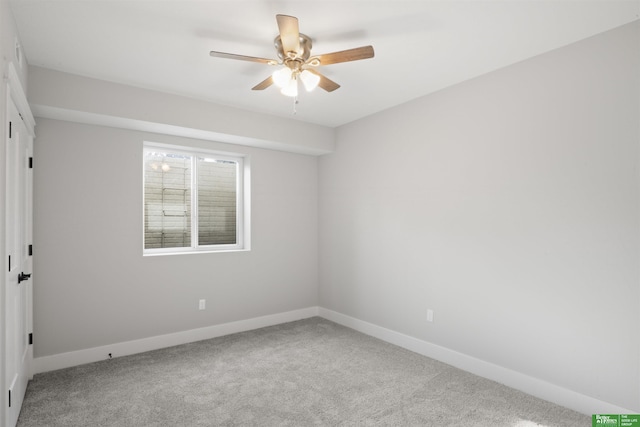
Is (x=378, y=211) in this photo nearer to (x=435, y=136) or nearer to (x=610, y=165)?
(x=435, y=136)

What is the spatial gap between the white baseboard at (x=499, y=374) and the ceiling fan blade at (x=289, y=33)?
9.61 feet

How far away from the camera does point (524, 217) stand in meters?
2.81

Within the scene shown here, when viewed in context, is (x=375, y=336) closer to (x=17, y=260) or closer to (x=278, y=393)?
(x=278, y=393)

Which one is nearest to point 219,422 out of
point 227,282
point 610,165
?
point 227,282

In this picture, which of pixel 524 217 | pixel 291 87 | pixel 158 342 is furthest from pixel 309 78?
pixel 158 342

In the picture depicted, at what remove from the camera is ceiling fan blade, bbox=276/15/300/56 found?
6.29 feet

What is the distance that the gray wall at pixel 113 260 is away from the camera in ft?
10.5

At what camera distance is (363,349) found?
145 inches

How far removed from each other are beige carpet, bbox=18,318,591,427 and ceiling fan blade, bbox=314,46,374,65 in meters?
2.38

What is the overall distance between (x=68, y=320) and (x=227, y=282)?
156cm

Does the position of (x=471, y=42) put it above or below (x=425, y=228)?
above

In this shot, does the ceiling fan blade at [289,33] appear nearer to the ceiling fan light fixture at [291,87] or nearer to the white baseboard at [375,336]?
the ceiling fan light fixture at [291,87]

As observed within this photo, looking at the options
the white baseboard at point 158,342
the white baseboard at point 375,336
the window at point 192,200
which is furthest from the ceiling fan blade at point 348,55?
the white baseboard at point 158,342

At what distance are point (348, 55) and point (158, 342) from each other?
11.0 feet
